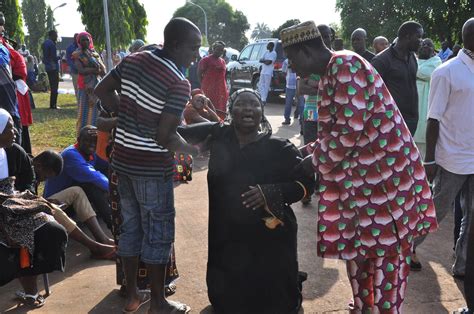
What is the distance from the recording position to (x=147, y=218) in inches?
120

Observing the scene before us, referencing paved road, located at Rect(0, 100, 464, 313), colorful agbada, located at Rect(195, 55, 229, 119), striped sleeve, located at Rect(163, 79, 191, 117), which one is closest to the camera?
striped sleeve, located at Rect(163, 79, 191, 117)

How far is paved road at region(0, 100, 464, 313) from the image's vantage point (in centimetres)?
346

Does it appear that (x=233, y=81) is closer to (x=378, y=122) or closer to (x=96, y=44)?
(x=96, y=44)

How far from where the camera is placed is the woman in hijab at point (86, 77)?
7.81 meters

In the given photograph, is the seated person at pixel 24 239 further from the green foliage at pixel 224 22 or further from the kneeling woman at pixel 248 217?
the green foliage at pixel 224 22

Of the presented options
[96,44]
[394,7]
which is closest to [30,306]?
[96,44]

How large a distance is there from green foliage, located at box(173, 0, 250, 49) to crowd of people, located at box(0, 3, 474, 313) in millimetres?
65571

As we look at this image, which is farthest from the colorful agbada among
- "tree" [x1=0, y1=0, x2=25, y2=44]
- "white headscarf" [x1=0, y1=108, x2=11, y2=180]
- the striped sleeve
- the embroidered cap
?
"tree" [x1=0, y1=0, x2=25, y2=44]

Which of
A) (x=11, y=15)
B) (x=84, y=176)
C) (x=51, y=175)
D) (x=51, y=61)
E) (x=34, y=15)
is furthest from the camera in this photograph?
(x=34, y=15)

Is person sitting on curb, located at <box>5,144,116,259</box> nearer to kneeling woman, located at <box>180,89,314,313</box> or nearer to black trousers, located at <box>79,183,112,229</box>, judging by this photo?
black trousers, located at <box>79,183,112,229</box>

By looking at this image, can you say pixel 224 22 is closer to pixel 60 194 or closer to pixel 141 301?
pixel 60 194

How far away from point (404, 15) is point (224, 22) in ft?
156

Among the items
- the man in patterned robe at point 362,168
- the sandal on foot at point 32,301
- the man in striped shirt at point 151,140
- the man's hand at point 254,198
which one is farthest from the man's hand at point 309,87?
the sandal on foot at point 32,301

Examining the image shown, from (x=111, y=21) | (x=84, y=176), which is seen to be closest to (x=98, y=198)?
(x=84, y=176)
